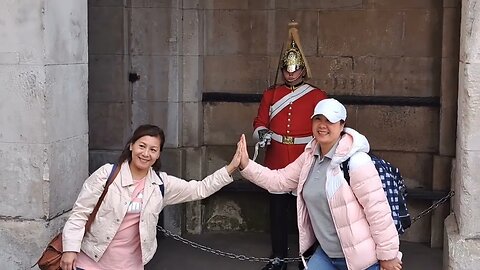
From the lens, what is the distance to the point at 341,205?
4.70 m

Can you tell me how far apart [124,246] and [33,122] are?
1241 millimetres

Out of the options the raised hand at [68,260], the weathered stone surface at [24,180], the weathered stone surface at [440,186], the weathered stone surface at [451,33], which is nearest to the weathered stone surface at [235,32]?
the weathered stone surface at [451,33]

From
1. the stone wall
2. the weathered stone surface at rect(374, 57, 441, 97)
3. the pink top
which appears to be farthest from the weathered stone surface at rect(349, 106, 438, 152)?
the pink top

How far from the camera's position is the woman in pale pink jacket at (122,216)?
198 inches

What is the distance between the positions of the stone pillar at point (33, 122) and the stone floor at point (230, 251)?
151 cm

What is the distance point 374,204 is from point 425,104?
3.46m

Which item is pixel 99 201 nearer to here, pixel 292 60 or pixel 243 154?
pixel 243 154

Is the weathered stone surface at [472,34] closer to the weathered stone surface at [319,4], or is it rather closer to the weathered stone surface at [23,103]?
the weathered stone surface at [319,4]

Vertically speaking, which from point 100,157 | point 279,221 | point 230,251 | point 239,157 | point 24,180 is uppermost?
point 239,157

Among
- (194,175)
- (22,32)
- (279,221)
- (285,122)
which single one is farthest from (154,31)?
(22,32)

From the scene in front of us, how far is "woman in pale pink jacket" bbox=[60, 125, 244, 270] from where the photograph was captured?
5031 millimetres

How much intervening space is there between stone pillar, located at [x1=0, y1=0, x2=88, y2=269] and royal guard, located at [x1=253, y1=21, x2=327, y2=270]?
5.66ft

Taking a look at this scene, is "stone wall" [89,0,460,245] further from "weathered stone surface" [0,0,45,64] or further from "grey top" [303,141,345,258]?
"grey top" [303,141,345,258]

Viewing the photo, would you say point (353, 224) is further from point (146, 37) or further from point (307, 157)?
point (146, 37)
